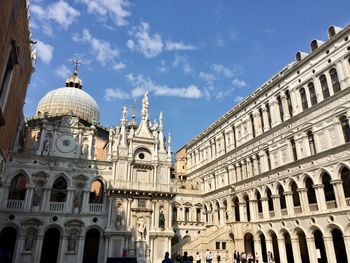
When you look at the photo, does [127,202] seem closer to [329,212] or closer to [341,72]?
[329,212]

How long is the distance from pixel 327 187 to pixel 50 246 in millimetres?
26958

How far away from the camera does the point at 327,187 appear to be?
24.6 m

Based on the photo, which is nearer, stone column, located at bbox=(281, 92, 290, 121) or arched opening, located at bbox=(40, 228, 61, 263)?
stone column, located at bbox=(281, 92, 290, 121)

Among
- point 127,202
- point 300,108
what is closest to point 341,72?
point 300,108

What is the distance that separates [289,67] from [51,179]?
87.8 feet

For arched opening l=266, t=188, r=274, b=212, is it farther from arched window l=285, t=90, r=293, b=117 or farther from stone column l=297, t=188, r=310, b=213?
arched window l=285, t=90, r=293, b=117

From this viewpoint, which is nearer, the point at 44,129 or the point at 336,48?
the point at 336,48

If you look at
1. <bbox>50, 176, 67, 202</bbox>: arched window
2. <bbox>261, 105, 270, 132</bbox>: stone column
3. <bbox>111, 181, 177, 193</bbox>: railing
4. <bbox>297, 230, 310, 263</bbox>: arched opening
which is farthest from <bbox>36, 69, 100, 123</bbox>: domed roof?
<bbox>297, 230, 310, 263</bbox>: arched opening

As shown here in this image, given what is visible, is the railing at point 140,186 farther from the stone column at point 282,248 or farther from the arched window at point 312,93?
the arched window at point 312,93

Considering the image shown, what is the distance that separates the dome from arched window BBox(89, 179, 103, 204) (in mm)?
11051

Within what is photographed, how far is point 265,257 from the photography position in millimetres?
30438

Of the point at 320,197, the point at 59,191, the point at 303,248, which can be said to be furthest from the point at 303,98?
the point at 59,191

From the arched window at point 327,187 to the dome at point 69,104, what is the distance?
30264mm

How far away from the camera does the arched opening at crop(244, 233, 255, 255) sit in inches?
1281
